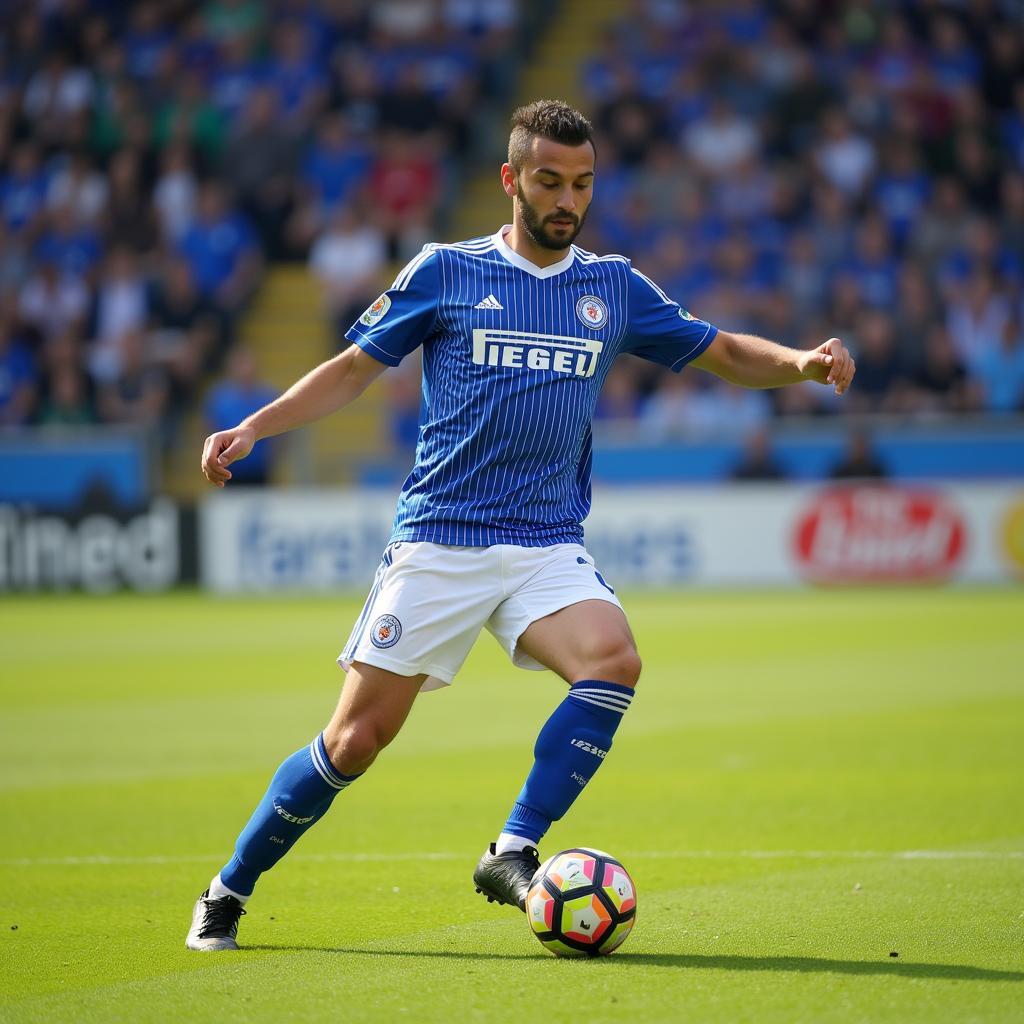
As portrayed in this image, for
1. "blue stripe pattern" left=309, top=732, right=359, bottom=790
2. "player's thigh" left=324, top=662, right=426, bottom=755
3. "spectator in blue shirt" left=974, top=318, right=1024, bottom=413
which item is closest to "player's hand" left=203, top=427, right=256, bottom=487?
"player's thigh" left=324, top=662, right=426, bottom=755

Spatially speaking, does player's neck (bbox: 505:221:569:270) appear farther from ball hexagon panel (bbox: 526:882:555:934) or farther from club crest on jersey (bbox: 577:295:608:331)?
ball hexagon panel (bbox: 526:882:555:934)

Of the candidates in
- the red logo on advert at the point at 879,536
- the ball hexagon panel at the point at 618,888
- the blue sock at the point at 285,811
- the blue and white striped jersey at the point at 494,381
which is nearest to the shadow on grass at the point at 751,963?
the ball hexagon panel at the point at 618,888

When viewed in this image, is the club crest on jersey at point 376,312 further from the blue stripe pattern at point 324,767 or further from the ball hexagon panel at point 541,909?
the ball hexagon panel at point 541,909

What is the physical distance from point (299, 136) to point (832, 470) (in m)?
10.4

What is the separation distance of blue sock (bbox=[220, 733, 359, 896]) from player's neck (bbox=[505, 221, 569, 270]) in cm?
160

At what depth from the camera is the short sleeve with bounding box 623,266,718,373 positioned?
18.4ft

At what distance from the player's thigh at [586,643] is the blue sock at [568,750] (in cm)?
4

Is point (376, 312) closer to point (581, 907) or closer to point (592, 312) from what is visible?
point (592, 312)

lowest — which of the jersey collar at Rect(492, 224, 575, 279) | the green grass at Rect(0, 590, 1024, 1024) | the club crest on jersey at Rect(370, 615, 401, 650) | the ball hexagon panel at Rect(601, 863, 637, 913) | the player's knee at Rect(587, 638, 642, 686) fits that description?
the green grass at Rect(0, 590, 1024, 1024)

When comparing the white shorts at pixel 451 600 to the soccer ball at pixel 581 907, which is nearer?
the soccer ball at pixel 581 907

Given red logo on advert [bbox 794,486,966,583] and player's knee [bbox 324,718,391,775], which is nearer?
player's knee [bbox 324,718,391,775]

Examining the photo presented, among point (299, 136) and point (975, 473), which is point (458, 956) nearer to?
point (975, 473)

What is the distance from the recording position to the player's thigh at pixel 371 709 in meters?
5.14

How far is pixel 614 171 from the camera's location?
2450 cm
